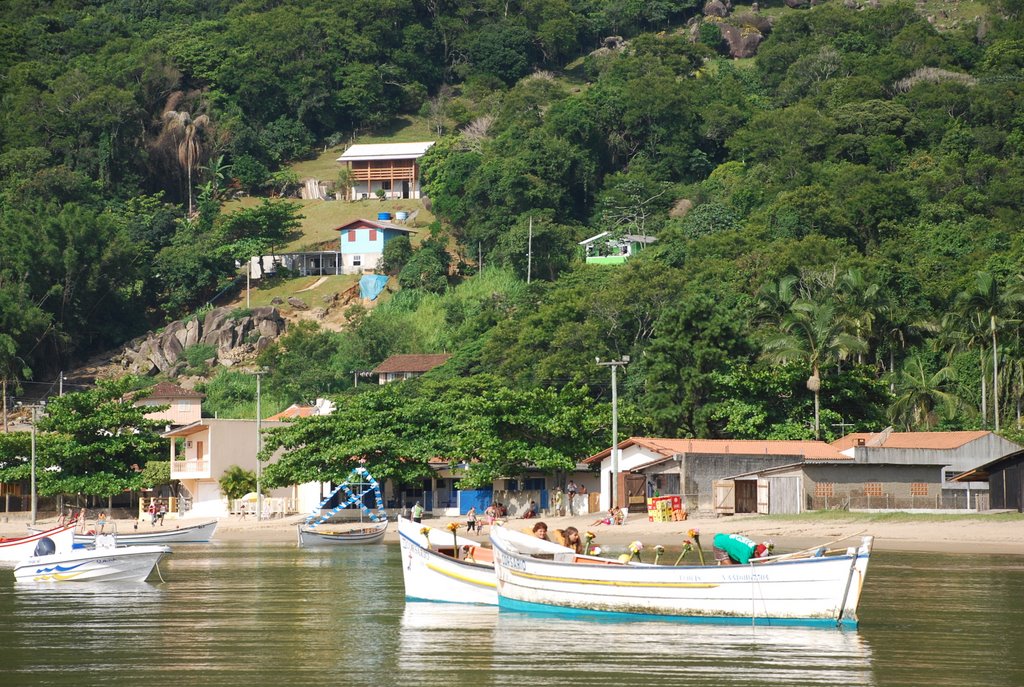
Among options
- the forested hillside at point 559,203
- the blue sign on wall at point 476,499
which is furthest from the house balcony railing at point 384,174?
the blue sign on wall at point 476,499

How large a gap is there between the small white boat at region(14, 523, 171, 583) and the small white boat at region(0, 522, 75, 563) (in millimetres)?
513

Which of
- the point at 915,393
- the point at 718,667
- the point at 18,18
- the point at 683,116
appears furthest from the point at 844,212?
the point at 18,18

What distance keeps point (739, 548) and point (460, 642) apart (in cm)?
552

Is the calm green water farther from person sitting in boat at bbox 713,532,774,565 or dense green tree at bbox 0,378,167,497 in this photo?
dense green tree at bbox 0,378,167,497

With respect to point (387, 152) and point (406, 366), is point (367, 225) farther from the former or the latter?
point (406, 366)

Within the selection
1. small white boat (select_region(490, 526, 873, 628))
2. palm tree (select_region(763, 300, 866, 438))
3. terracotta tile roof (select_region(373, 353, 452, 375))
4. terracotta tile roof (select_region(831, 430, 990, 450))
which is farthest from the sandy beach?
terracotta tile roof (select_region(373, 353, 452, 375))

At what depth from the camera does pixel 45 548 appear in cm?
4094

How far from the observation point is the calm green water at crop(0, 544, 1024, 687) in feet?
75.0

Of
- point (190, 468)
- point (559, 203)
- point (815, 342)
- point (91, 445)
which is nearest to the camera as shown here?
point (815, 342)

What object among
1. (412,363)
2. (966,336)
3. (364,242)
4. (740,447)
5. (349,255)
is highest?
(364,242)

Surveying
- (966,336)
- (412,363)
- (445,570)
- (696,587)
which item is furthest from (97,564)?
(412,363)

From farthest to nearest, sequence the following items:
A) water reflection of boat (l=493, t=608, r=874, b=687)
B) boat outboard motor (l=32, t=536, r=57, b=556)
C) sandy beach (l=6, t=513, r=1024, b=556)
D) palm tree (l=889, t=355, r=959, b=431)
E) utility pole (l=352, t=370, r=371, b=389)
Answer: utility pole (l=352, t=370, r=371, b=389) < palm tree (l=889, t=355, r=959, b=431) < sandy beach (l=6, t=513, r=1024, b=556) < boat outboard motor (l=32, t=536, r=57, b=556) < water reflection of boat (l=493, t=608, r=874, b=687)

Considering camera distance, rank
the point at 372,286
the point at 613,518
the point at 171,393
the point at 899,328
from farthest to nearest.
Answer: the point at 372,286 → the point at 171,393 → the point at 899,328 → the point at 613,518

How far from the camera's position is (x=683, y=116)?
118375mm
